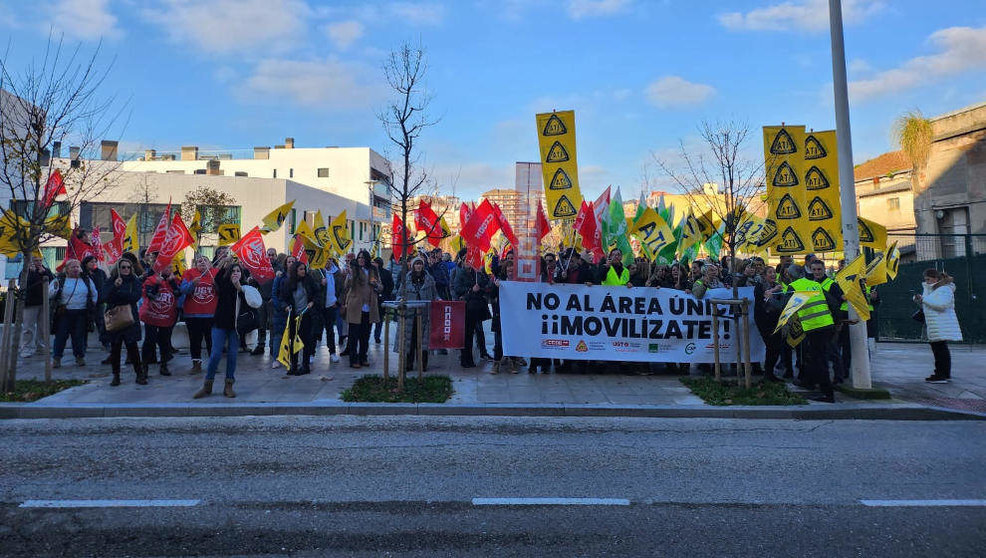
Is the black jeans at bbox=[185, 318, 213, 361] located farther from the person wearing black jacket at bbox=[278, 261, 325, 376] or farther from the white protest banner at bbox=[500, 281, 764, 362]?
the white protest banner at bbox=[500, 281, 764, 362]

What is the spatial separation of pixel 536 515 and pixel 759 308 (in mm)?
6646

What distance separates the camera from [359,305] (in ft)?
34.4

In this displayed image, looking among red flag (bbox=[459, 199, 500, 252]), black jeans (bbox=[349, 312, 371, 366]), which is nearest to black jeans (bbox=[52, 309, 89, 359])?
black jeans (bbox=[349, 312, 371, 366])

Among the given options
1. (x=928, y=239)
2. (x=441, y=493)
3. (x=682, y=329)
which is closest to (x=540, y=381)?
(x=682, y=329)

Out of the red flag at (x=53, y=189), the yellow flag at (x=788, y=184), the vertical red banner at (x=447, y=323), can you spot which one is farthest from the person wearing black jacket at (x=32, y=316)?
the yellow flag at (x=788, y=184)

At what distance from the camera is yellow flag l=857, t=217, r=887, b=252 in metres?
10.7

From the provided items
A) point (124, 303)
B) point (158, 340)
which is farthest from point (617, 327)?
point (158, 340)

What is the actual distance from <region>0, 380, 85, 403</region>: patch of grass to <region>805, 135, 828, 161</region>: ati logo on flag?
38.0 ft

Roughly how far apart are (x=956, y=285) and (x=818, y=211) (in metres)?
7.28

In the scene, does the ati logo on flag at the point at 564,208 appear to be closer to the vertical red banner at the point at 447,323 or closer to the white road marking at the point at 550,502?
the vertical red banner at the point at 447,323

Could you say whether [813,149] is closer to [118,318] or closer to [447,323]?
[447,323]

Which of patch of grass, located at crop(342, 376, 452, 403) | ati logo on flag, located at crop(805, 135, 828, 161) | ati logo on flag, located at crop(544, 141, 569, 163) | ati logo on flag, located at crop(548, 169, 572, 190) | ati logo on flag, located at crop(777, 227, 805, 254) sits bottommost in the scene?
patch of grass, located at crop(342, 376, 452, 403)

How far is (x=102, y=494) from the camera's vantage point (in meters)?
4.78

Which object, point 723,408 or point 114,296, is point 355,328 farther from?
point 723,408
